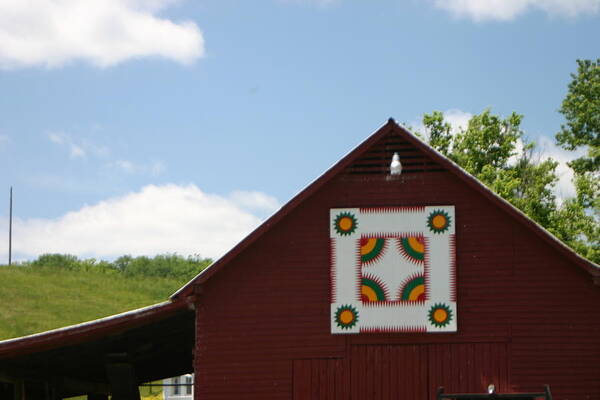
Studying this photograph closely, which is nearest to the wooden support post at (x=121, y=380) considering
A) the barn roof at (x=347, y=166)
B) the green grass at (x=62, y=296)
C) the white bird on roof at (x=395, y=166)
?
the barn roof at (x=347, y=166)

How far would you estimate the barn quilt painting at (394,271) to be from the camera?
20.4 m

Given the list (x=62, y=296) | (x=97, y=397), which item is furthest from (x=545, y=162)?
(x=62, y=296)

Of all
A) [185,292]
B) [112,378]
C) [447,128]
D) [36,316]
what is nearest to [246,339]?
[185,292]

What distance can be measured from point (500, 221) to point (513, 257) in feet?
2.51

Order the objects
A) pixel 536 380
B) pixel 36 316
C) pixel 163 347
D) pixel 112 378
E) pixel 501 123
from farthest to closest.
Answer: pixel 36 316 → pixel 501 123 → pixel 163 347 → pixel 112 378 → pixel 536 380

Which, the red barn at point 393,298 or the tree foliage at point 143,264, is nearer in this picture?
the red barn at point 393,298

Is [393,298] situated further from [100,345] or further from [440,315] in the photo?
[100,345]

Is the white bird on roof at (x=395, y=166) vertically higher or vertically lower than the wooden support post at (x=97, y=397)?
higher

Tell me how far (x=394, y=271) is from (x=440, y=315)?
49.2 inches

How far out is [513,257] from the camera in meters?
20.5

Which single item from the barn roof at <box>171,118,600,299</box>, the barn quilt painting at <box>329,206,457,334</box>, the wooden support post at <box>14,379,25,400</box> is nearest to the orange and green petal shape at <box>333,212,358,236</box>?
the barn quilt painting at <box>329,206,457,334</box>

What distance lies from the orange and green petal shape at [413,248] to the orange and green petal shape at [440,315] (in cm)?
97

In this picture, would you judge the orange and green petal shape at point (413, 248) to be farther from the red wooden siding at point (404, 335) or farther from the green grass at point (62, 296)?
the green grass at point (62, 296)

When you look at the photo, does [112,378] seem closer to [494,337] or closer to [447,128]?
[494,337]
